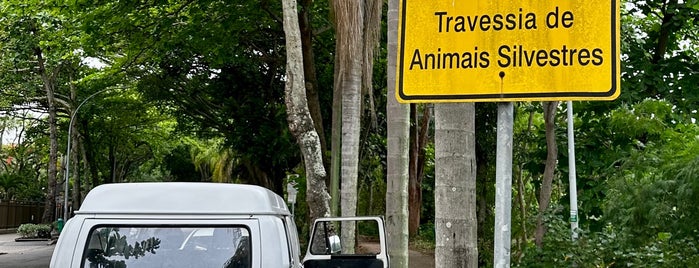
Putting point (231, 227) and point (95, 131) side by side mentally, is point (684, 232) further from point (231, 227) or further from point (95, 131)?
point (95, 131)

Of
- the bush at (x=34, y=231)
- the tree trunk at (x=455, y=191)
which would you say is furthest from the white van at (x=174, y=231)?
the bush at (x=34, y=231)

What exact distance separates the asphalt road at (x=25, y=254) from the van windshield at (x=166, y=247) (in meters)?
17.8

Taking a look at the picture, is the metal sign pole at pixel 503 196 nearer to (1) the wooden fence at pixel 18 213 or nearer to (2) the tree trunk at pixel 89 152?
(2) the tree trunk at pixel 89 152

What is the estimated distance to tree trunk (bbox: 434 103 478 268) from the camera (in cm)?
407

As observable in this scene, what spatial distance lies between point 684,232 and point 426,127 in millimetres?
15631

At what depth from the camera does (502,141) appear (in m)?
2.90

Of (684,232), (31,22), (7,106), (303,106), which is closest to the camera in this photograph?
(684,232)

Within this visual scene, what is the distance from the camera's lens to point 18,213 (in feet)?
162

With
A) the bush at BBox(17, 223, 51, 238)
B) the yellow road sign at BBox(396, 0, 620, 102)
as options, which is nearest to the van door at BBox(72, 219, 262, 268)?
the yellow road sign at BBox(396, 0, 620, 102)

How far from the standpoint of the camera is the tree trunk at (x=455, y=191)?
407 centimetres

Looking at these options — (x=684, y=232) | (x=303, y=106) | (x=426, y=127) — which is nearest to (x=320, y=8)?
(x=426, y=127)

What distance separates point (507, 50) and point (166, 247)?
10.8 ft

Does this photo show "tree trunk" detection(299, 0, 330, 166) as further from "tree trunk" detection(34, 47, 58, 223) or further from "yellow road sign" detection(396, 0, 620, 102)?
"tree trunk" detection(34, 47, 58, 223)

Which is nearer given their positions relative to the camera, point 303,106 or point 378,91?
point 303,106
